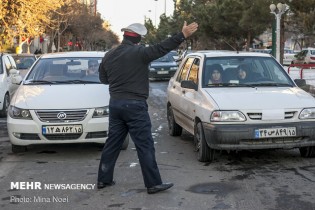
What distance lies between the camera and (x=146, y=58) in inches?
199

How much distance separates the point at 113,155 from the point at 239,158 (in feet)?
7.56

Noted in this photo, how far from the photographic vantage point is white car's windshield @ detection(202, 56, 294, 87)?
7.36 metres

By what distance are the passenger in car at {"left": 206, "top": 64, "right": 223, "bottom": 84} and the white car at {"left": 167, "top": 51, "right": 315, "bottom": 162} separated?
2 cm

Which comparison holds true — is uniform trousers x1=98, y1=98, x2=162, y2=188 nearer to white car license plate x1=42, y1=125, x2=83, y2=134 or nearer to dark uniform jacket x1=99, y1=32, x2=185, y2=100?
dark uniform jacket x1=99, y1=32, x2=185, y2=100

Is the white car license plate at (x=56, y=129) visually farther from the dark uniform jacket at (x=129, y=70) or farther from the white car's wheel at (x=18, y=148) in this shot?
the dark uniform jacket at (x=129, y=70)

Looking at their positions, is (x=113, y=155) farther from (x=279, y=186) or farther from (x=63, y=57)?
(x=63, y=57)

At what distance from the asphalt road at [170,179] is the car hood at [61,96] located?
776mm

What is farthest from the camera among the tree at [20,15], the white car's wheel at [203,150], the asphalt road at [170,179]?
the tree at [20,15]

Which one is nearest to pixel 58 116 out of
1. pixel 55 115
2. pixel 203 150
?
pixel 55 115

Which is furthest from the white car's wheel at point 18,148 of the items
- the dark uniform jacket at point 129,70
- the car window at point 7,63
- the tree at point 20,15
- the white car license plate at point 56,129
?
the tree at point 20,15

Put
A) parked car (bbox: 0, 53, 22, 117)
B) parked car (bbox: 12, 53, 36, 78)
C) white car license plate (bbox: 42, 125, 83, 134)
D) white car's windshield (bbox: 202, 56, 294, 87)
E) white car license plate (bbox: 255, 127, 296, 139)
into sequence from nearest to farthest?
1. white car license plate (bbox: 255, 127, 296, 139)
2. white car license plate (bbox: 42, 125, 83, 134)
3. white car's windshield (bbox: 202, 56, 294, 87)
4. parked car (bbox: 0, 53, 22, 117)
5. parked car (bbox: 12, 53, 36, 78)

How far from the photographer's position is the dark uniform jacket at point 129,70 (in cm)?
511

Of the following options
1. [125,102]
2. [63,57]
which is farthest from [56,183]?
[63,57]
